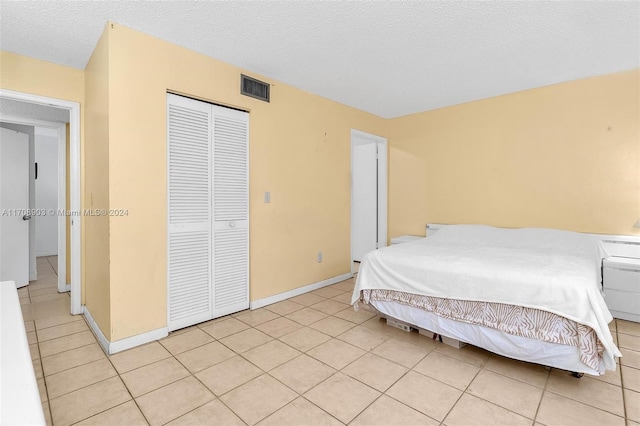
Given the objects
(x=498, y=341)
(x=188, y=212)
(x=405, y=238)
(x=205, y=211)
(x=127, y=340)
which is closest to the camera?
(x=498, y=341)

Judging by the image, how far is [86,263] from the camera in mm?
3225

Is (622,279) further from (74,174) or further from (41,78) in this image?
(41,78)

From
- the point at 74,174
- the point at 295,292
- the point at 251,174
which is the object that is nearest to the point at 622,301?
the point at 295,292

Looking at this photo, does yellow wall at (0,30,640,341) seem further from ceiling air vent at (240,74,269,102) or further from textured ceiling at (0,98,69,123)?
textured ceiling at (0,98,69,123)

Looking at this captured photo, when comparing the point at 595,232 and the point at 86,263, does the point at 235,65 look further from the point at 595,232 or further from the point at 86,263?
the point at 595,232

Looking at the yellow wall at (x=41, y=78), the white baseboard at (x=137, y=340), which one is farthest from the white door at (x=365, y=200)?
the yellow wall at (x=41, y=78)

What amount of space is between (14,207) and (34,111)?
1675 mm

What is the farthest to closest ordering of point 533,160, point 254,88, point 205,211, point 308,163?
point 308,163 < point 533,160 < point 254,88 < point 205,211

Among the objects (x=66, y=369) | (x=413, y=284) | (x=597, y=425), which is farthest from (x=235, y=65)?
(x=597, y=425)

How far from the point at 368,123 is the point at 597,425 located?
4217mm

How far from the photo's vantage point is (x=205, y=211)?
9.75 ft

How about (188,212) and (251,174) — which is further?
(251,174)

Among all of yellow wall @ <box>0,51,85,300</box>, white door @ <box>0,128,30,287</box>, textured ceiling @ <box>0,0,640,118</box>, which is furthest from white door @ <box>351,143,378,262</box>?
white door @ <box>0,128,30,287</box>

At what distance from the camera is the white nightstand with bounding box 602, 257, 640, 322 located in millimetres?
2949
